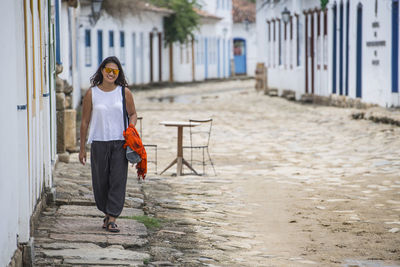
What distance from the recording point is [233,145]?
14.7 metres

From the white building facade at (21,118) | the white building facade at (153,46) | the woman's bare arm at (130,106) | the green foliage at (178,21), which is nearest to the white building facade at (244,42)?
the white building facade at (153,46)

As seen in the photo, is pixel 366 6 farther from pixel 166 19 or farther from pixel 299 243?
pixel 166 19

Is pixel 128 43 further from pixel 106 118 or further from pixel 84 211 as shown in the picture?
pixel 106 118

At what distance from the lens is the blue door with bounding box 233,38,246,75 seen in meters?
55.7

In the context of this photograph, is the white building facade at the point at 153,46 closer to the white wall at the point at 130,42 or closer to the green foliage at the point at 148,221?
the white wall at the point at 130,42

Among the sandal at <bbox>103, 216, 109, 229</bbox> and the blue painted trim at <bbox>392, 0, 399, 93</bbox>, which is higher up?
the blue painted trim at <bbox>392, 0, 399, 93</bbox>

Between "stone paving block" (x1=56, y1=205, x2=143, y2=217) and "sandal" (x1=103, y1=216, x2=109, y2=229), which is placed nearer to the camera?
"sandal" (x1=103, y1=216, x2=109, y2=229)

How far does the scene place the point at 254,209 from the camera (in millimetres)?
8688

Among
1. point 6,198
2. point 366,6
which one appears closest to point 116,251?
point 6,198

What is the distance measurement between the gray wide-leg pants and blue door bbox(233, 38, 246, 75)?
160ft

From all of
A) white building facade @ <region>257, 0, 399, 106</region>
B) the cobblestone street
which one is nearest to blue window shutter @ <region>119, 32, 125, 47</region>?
white building facade @ <region>257, 0, 399, 106</region>

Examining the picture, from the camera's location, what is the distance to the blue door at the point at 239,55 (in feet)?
183

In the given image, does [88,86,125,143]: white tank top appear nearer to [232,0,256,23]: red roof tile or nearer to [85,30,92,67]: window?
[85,30,92,67]: window

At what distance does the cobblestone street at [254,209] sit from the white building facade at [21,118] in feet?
1.51
